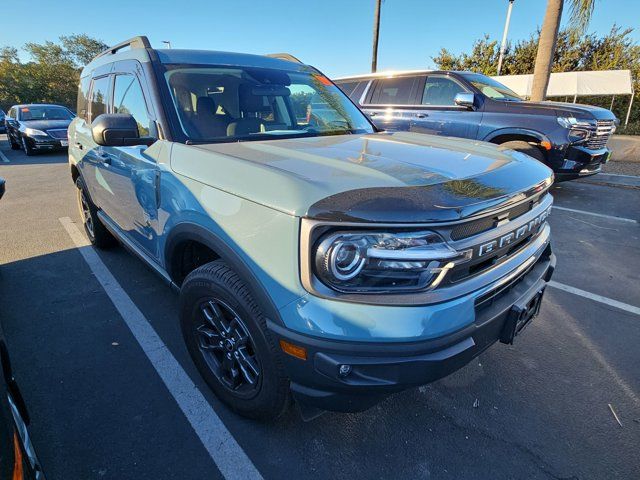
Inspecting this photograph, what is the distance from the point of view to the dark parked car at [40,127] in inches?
459

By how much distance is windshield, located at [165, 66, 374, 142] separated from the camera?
2.39 m

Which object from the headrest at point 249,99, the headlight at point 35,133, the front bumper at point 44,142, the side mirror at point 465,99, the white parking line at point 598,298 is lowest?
the white parking line at point 598,298

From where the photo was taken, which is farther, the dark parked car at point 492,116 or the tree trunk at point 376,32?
the tree trunk at point 376,32

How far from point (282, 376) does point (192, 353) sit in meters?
0.85

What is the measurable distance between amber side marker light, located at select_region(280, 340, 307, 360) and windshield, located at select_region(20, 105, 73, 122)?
14470 millimetres

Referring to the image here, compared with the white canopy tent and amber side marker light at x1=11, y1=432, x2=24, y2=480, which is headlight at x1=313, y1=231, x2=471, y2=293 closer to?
amber side marker light at x1=11, y1=432, x2=24, y2=480

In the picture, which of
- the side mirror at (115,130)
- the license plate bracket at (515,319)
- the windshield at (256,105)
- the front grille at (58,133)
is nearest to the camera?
the license plate bracket at (515,319)

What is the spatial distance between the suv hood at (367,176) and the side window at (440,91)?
4.83m

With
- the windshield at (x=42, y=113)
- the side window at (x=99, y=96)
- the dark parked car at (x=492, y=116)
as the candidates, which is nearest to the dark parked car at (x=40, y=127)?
the windshield at (x=42, y=113)

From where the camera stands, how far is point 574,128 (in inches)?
225

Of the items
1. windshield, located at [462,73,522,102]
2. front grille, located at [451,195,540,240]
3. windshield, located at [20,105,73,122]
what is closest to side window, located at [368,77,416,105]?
windshield, located at [462,73,522,102]

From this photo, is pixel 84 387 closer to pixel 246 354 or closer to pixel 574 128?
pixel 246 354

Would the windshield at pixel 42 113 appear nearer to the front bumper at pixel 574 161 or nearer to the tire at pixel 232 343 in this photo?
the tire at pixel 232 343

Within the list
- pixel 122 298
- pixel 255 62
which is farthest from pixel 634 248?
pixel 122 298
